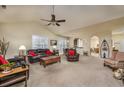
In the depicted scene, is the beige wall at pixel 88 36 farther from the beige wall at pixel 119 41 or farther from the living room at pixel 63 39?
the beige wall at pixel 119 41

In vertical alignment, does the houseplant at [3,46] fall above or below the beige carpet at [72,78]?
above

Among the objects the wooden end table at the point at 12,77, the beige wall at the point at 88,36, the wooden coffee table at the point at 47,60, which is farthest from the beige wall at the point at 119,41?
the wooden end table at the point at 12,77

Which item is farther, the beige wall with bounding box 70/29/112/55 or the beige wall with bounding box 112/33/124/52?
the beige wall with bounding box 70/29/112/55

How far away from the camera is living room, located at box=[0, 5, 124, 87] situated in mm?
3345

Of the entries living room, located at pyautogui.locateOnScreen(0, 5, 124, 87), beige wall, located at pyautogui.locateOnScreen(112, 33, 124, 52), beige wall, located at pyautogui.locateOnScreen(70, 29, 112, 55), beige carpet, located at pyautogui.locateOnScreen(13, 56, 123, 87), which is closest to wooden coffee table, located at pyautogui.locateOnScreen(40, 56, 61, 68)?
living room, located at pyautogui.locateOnScreen(0, 5, 124, 87)

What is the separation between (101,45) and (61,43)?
410 centimetres

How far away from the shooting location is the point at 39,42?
24.6 ft

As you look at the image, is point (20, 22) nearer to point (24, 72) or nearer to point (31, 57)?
point (31, 57)

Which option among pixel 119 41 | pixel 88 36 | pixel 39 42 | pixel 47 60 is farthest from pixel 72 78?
pixel 88 36

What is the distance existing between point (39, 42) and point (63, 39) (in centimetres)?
343

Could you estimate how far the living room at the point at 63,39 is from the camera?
3345mm

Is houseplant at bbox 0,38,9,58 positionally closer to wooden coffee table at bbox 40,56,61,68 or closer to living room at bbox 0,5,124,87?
living room at bbox 0,5,124,87
